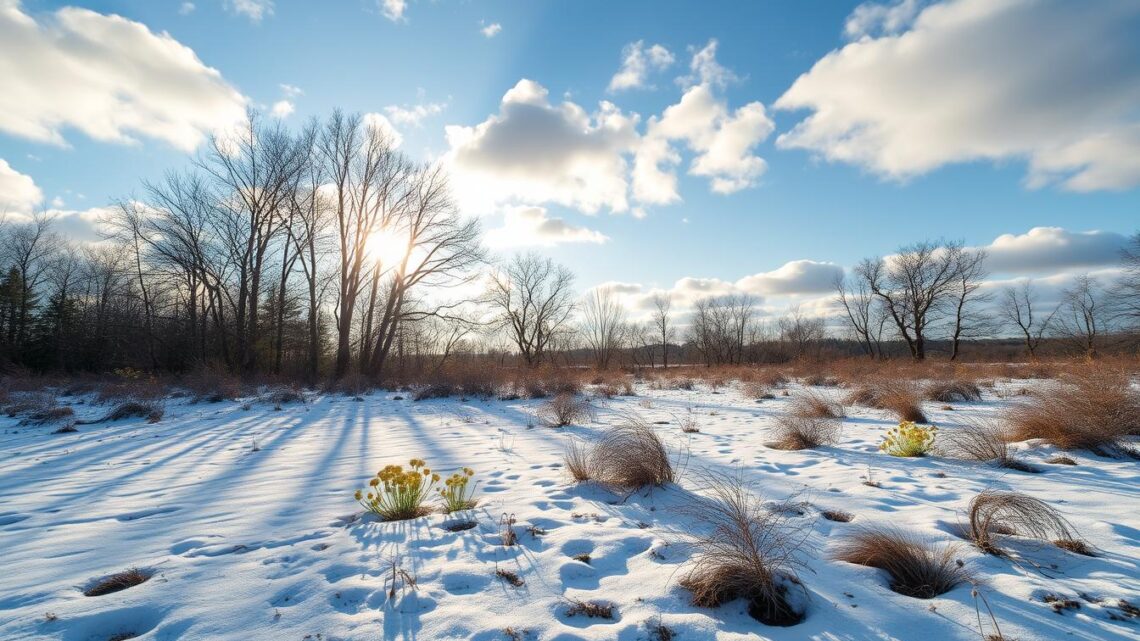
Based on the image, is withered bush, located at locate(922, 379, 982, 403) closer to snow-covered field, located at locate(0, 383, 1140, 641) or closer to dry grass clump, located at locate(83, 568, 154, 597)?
snow-covered field, located at locate(0, 383, 1140, 641)

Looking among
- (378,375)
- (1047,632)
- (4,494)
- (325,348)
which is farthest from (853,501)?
(325,348)

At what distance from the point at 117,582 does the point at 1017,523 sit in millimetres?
5417

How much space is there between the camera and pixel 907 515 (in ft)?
10.8

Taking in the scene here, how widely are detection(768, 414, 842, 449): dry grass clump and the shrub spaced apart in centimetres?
268

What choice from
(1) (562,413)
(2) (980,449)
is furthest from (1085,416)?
(1) (562,413)

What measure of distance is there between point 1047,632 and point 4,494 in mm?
8166

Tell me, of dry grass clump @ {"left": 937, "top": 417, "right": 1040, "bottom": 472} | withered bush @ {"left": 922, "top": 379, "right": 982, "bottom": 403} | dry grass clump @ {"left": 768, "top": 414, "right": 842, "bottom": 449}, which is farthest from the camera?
withered bush @ {"left": 922, "top": 379, "right": 982, "bottom": 403}

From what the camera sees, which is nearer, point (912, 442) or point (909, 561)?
point (909, 561)

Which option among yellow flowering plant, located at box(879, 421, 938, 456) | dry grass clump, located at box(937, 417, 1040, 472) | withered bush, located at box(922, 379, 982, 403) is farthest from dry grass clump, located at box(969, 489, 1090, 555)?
withered bush, located at box(922, 379, 982, 403)

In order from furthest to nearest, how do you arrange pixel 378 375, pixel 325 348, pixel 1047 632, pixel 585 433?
pixel 325 348, pixel 378 375, pixel 585 433, pixel 1047 632

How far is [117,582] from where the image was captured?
8.13 feet

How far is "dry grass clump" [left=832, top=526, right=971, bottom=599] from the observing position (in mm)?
2240

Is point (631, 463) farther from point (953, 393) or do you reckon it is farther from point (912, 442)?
point (953, 393)

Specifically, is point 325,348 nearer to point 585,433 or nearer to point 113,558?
point 585,433
